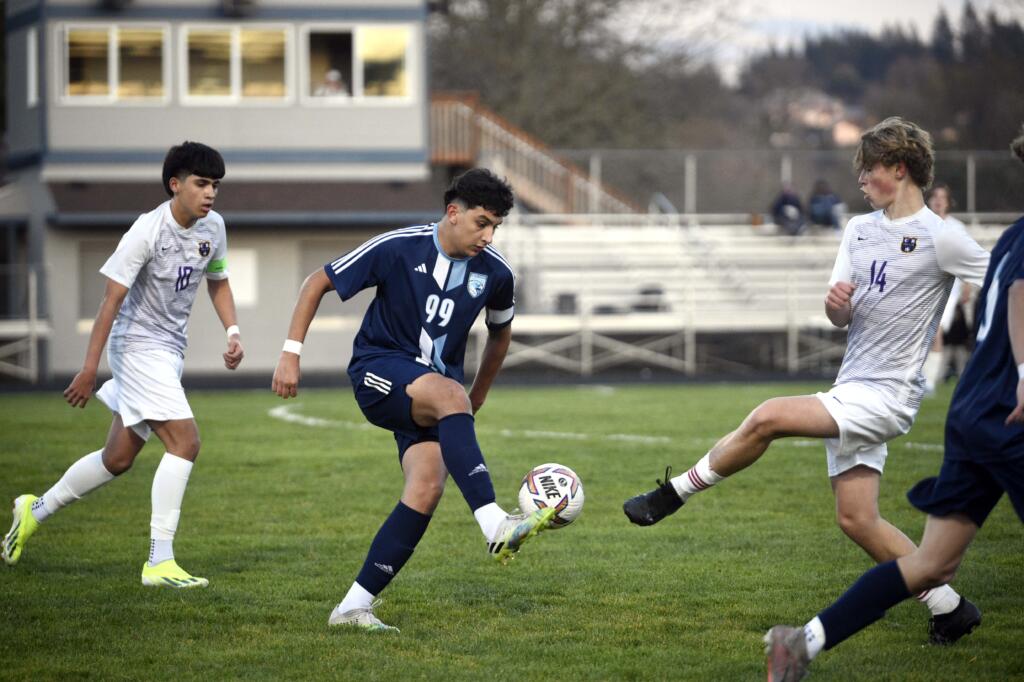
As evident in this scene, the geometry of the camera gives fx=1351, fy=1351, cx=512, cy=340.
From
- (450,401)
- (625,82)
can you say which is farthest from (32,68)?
(450,401)

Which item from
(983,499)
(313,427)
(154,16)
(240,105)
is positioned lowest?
(313,427)

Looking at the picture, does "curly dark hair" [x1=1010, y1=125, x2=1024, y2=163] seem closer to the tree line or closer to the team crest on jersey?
the team crest on jersey

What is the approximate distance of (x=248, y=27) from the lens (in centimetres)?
2905

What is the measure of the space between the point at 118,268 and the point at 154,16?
78.0 ft

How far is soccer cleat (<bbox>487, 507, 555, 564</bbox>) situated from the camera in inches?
203

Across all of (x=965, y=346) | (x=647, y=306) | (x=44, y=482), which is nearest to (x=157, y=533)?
(x=44, y=482)

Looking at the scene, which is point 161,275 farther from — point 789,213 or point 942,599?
point 789,213

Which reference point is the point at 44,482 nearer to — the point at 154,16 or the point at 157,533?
the point at 157,533

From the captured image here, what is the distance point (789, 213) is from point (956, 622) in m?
24.4

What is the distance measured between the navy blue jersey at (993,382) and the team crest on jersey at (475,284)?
2.09 meters

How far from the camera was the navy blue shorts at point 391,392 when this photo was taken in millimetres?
5523

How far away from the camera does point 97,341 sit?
655 centimetres

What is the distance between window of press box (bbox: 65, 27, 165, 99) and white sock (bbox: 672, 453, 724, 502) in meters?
25.3

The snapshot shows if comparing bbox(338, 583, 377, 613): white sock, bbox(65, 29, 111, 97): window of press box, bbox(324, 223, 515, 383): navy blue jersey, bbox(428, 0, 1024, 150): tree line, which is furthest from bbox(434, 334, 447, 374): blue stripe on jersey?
bbox(428, 0, 1024, 150): tree line
